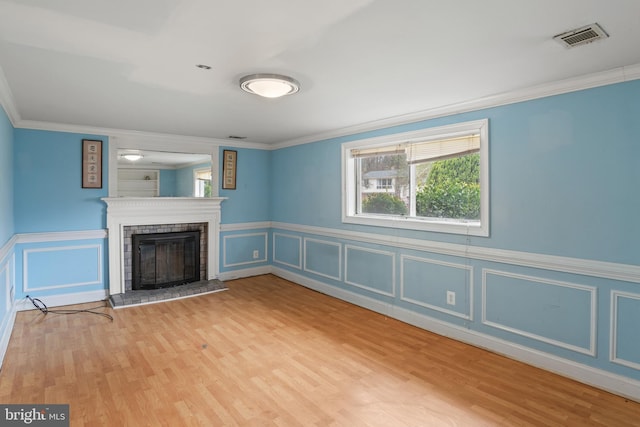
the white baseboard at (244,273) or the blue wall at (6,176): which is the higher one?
the blue wall at (6,176)

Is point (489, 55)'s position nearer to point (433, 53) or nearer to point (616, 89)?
point (433, 53)

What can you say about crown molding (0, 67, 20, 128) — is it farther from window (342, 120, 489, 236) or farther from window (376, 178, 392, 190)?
window (376, 178, 392, 190)

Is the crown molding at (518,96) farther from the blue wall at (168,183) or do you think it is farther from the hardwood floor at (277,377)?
the blue wall at (168,183)

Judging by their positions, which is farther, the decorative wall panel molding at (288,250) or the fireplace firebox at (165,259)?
the decorative wall panel molding at (288,250)

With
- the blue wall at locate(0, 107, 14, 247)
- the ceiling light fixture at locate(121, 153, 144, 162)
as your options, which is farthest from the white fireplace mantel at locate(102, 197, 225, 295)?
the blue wall at locate(0, 107, 14, 247)

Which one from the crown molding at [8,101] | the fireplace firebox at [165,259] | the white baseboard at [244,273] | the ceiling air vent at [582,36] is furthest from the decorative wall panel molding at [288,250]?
the ceiling air vent at [582,36]

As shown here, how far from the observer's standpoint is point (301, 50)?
214cm

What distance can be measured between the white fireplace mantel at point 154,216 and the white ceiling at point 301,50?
163 centimetres

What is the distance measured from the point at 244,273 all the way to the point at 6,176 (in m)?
3.41

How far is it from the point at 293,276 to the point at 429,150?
306 centimetres

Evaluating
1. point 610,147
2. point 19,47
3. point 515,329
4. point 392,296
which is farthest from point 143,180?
point 610,147

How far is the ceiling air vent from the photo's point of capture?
73.2 inches

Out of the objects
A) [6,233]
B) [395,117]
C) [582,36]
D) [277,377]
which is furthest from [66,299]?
[582,36]

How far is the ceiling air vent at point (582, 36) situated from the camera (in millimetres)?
1859
